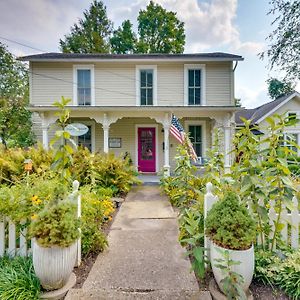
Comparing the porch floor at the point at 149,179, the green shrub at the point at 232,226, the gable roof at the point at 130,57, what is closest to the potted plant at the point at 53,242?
the green shrub at the point at 232,226

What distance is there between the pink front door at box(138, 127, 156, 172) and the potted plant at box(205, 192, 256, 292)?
8.74 m

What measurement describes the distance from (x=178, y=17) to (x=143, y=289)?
2630 cm

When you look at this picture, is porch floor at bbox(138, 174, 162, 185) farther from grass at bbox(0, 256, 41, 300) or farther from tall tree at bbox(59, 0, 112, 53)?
tall tree at bbox(59, 0, 112, 53)

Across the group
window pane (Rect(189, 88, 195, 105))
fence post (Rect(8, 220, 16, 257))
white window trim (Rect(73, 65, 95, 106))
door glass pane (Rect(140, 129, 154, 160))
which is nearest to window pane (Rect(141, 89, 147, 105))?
door glass pane (Rect(140, 129, 154, 160))

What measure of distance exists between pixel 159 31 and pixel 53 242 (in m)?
24.4

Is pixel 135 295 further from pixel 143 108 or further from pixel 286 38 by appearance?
pixel 286 38

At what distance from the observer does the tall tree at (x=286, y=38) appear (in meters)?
11.3

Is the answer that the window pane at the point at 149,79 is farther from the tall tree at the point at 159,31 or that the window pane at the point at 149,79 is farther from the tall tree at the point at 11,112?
the tall tree at the point at 159,31

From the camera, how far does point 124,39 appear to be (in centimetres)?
2294

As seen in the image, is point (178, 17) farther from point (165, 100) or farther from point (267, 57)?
point (165, 100)

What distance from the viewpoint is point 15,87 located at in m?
15.1

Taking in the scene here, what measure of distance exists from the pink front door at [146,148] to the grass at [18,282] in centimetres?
848

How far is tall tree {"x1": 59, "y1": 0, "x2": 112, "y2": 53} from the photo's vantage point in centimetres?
2180

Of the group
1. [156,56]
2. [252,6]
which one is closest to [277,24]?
[252,6]
